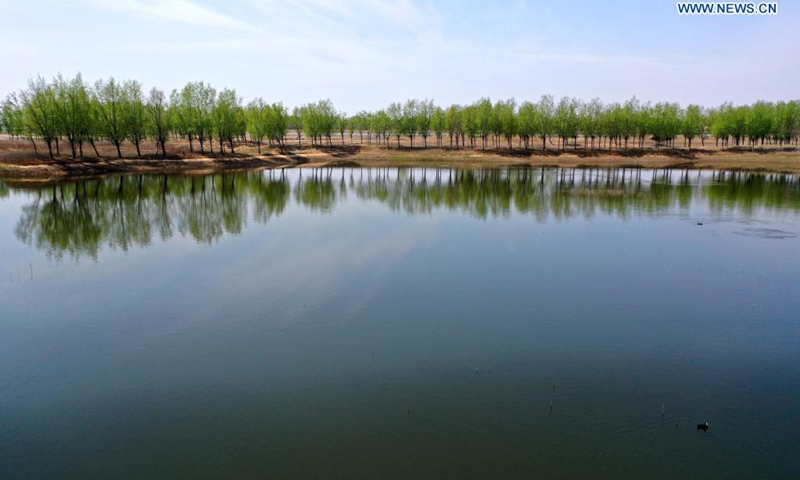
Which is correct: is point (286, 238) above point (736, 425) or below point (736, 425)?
above

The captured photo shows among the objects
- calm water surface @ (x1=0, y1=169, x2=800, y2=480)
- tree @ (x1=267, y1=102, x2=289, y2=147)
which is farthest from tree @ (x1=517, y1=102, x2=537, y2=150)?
calm water surface @ (x1=0, y1=169, x2=800, y2=480)

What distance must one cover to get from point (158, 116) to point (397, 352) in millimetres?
69384

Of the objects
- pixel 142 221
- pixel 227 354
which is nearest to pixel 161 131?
pixel 142 221

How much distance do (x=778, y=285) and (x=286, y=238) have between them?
75.5ft

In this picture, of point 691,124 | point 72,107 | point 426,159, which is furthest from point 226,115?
point 691,124

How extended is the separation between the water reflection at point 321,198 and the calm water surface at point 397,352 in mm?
946

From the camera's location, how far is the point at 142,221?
32.1 m

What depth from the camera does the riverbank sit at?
6562 centimetres

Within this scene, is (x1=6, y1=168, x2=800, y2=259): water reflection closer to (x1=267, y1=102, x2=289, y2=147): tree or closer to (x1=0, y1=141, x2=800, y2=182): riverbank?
(x1=0, y1=141, x2=800, y2=182): riverbank

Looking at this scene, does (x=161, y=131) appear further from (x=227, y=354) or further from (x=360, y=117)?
(x=227, y=354)

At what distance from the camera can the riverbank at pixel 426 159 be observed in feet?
215

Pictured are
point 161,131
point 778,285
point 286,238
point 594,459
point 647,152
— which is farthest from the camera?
point 647,152

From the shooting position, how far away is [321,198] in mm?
44938

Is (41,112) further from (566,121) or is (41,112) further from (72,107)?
(566,121)
